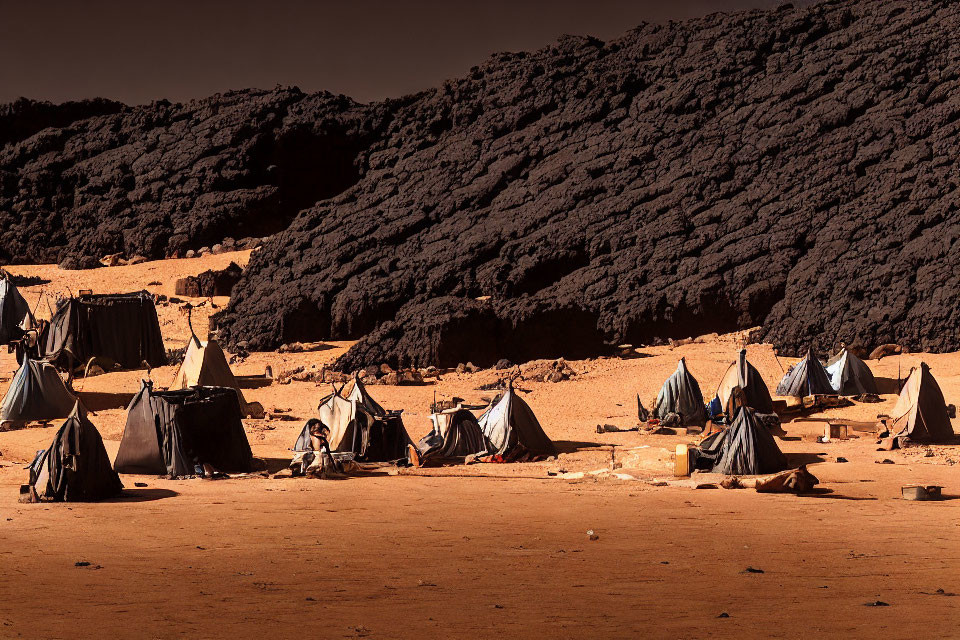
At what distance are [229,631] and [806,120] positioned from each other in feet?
A: 111

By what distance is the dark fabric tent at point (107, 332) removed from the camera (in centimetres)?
2903

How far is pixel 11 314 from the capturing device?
34219mm

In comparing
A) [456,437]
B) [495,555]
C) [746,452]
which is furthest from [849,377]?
[495,555]

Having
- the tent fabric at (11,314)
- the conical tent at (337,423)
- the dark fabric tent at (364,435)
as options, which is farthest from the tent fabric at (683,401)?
the tent fabric at (11,314)

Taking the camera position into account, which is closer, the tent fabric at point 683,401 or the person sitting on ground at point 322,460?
the person sitting on ground at point 322,460

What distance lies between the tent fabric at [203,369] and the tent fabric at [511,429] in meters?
7.69

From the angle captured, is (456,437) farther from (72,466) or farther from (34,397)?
(34,397)

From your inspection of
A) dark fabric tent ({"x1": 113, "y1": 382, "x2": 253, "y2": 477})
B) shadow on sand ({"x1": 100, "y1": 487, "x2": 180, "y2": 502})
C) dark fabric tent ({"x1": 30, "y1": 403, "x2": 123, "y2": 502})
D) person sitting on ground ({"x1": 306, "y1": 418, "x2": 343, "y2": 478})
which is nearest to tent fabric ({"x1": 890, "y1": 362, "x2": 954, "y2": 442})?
person sitting on ground ({"x1": 306, "y1": 418, "x2": 343, "y2": 478})

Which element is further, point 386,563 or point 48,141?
point 48,141

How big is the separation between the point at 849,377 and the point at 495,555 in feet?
51.7

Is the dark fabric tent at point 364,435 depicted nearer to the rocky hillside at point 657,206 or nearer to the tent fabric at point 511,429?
the tent fabric at point 511,429

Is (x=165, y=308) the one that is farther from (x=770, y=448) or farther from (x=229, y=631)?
(x=229, y=631)

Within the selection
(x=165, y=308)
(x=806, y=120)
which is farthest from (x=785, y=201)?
(x=165, y=308)

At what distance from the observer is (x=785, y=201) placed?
3578cm
